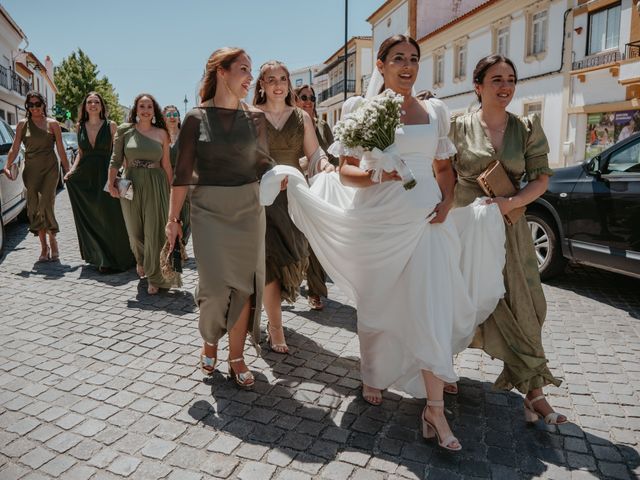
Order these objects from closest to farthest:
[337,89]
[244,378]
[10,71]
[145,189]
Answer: [244,378] → [145,189] → [10,71] → [337,89]

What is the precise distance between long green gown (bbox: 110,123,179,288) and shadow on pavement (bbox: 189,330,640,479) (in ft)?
9.24

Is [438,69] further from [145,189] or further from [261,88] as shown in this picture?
[261,88]

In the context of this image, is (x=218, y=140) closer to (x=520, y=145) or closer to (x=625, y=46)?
(x=520, y=145)

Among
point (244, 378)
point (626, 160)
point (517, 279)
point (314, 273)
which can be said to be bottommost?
point (244, 378)

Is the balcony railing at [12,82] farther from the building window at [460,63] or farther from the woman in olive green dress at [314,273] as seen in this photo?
the woman in olive green dress at [314,273]

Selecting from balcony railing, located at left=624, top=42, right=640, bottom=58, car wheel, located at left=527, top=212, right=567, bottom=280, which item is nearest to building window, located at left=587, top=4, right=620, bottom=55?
balcony railing, located at left=624, top=42, right=640, bottom=58

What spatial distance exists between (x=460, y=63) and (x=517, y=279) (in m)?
28.2

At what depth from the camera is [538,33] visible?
2264 centimetres

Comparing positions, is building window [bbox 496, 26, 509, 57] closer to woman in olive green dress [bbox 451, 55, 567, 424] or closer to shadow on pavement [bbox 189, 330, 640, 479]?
woman in olive green dress [bbox 451, 55, 567, 424]

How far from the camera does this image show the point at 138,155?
638 centimetres

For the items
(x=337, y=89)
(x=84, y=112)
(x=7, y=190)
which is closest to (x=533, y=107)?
(x=84, y=112)

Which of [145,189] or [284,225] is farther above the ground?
[145,189]

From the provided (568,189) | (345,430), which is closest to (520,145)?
(345,430)

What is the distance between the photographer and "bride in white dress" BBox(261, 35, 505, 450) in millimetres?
3064
